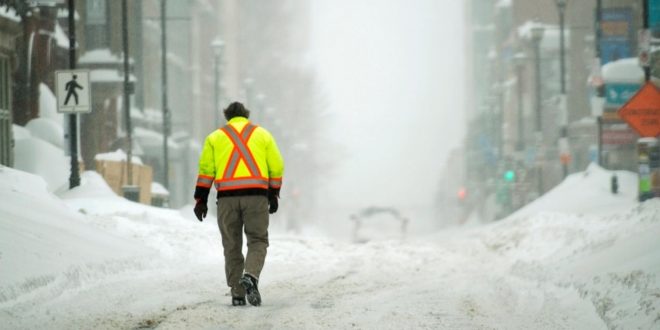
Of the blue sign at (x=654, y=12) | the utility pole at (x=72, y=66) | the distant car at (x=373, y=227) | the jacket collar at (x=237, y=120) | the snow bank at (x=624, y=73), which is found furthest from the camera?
the distant car at (x=373, y=227)

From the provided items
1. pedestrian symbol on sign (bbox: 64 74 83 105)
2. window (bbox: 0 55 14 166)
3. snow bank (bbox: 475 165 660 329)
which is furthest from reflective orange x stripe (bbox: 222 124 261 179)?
window (bbox: 0 55 14 166)

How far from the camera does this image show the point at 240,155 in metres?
10.2

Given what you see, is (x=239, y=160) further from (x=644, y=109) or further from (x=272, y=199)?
(x=644, y=109)

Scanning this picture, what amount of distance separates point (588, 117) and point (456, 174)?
2730 inches

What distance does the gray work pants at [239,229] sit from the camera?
401 inches

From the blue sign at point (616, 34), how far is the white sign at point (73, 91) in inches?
1207

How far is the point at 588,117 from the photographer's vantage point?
5600 centimetres

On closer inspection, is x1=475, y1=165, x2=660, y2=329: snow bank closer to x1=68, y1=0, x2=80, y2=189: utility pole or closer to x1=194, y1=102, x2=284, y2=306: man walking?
x1=194, y1=102, x2=284, y2=306: man walking

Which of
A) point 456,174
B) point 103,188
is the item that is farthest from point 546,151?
point 456,174

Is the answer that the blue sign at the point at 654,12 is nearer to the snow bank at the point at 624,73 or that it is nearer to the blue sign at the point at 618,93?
the blue sign at the point at 618,93

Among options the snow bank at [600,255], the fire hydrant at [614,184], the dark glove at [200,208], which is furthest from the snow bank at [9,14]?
the dark glove at [200,208]

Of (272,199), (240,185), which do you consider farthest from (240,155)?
(272,199)

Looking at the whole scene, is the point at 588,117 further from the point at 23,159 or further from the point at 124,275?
the point at 124,275

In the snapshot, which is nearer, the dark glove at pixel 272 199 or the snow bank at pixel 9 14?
the dark glove at pixel 272 199
